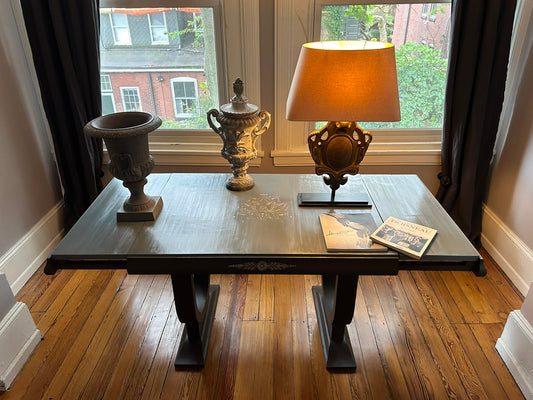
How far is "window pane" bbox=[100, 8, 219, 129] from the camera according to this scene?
7.25 feet

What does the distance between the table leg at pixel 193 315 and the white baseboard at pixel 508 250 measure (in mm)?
1696

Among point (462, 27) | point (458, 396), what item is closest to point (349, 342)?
point (458, 396)

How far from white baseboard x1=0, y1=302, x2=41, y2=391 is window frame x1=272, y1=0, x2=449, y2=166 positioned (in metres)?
1.60

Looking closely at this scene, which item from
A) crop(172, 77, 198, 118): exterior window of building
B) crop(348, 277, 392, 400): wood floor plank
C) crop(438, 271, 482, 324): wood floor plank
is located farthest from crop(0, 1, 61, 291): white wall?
crop(438, 271, 482, 324): wood floor plank

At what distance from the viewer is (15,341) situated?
1680 millimetres

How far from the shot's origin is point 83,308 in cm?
203

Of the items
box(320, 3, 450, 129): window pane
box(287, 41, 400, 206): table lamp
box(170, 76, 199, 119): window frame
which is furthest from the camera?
box(170, 76, 199, 119): window frame

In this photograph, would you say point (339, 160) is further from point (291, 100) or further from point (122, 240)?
point (122, 240)

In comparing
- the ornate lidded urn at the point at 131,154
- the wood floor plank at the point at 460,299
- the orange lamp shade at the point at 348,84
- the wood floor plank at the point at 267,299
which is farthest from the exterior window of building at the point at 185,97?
the wood floor plank at the point at 460,299

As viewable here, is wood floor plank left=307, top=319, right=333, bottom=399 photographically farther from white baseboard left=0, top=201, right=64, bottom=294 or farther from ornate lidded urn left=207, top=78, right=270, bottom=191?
white baseboard left=0, top=201, right=64, bottom=294

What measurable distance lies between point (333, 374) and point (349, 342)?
172 mm

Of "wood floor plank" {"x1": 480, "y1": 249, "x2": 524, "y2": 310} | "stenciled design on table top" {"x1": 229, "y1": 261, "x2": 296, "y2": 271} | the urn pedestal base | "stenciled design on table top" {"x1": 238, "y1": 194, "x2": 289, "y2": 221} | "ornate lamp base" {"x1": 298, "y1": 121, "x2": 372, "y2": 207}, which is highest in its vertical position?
"ornate lamp base" {"x1": 298, "y1": 121, "x2": 372, "y2": 207}

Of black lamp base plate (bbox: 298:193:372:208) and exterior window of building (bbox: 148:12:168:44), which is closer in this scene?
black lamp base plate (bbox: 298:193:372:208)

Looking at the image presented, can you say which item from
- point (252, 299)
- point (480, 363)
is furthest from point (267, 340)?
point (480, 363)
